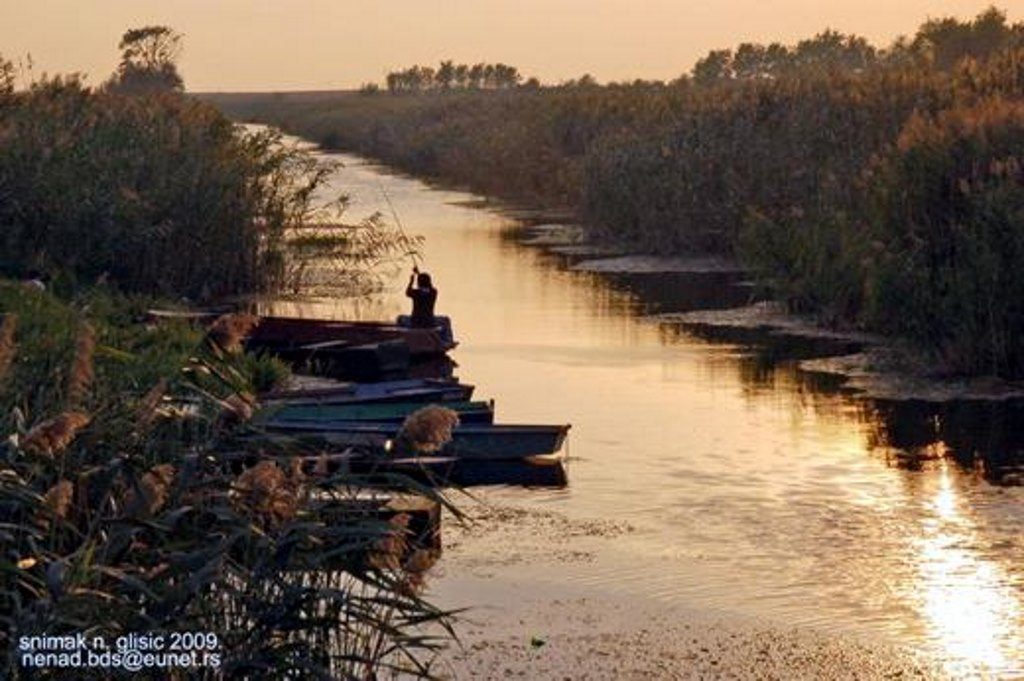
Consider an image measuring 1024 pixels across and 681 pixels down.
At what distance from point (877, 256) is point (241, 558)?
44.1 feet

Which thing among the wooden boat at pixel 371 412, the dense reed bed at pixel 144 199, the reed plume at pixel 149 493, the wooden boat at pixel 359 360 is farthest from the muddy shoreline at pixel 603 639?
the dense reed bed at pixel 144 199

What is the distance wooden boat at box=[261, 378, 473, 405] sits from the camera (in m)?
16.1

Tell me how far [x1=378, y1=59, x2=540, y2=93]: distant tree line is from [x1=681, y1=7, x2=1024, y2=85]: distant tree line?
27.4m

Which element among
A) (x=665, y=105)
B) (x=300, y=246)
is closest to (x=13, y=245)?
(x=300, y=246)

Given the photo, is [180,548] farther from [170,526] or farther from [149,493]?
[149,493]

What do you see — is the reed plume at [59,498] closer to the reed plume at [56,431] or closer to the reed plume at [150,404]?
the reed plume at [56,431]

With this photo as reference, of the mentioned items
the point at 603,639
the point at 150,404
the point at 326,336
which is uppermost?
the point at 150,404

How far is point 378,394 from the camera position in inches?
647

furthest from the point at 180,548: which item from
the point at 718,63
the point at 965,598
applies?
the point at 718,63

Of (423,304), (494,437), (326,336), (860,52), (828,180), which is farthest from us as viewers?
(860,52)

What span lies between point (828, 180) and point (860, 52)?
71.1 m

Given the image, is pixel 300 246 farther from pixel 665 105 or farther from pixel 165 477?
pixel 165 477

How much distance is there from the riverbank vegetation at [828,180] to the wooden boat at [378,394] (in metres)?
4.98

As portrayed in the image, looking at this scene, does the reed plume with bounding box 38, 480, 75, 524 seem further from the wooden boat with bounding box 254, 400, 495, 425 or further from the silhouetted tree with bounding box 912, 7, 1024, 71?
the silhouetted tree with bounding box 912, 7, 1024, 71
